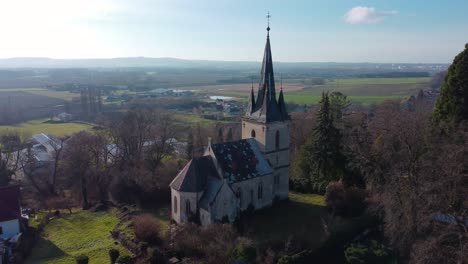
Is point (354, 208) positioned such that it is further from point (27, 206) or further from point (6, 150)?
point (6, 150)

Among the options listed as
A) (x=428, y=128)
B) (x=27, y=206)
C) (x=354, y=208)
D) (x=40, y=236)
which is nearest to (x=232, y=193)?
(x=354, y=208)

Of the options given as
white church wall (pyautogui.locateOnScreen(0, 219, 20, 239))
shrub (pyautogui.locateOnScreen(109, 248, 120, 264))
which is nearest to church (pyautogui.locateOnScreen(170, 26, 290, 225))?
shrub (pyautogui.locateOnScreen(109, 248, 120, 264))

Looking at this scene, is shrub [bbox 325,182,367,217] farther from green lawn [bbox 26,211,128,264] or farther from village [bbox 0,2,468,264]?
green lawn [bbox 26,211,128,264]

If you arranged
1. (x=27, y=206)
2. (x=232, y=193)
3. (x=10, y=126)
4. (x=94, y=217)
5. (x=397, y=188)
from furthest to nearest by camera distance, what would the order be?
(x=10, y=126) → (x=27, y=206) → (x=94, y=217) → (x=232, y=193) → (x=397, y=188)

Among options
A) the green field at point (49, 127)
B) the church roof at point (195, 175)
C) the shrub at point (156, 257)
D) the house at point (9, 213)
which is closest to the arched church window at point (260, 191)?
the church roof at point (195, 175)

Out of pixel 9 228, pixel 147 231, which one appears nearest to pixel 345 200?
pixel 147 231

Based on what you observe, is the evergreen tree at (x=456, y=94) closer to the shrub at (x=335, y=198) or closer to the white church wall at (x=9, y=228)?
the shrub at (x=335, y=198)

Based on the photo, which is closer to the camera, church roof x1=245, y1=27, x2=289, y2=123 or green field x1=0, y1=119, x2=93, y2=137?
church roof x1=245, y1=27, x2=289, y2=123

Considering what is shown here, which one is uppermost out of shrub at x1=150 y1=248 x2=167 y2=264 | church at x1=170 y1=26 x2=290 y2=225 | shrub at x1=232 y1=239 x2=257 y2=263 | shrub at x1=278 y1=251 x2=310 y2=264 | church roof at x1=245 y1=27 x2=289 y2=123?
church roof at x1=245 y1=27 x2=289 y2=123

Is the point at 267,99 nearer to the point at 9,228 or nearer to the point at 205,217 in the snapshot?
the point at 205,217
